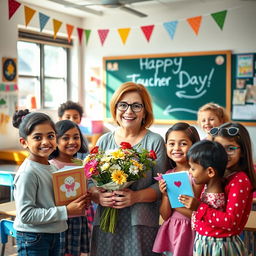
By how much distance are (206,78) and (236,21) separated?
906mm

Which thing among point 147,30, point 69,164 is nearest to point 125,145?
point 69,164

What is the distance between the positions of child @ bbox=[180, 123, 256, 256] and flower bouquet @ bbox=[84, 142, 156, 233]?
0.25 meters

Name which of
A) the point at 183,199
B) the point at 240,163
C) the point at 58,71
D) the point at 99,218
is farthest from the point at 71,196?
the point at 58,71

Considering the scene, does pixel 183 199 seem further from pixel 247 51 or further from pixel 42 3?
pixel 42 3

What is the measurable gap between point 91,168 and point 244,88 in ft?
14.4

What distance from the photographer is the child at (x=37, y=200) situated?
190 centimetres

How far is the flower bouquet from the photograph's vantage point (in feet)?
6.31

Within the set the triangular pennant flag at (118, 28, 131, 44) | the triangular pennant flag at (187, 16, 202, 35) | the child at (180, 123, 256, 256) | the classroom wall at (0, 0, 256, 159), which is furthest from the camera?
the triangular pennant flag at (118, 28, 131, 44)

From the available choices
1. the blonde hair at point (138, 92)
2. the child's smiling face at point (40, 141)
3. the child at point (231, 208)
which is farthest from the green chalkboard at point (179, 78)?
the child's smiling face at point (40, 141)

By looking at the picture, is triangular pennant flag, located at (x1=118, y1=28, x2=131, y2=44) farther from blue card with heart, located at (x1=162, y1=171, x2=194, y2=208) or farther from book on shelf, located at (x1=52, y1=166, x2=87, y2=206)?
blue card with heart, located at (x1=162, y1=171, x2=194, y2=208)

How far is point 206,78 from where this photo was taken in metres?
6.21

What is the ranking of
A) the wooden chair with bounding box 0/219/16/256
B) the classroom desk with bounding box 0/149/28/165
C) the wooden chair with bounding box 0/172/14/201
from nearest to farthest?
1. the wooden chair with bounding box 0/219/16/256
2. the wooden chair with bounding box 0/172/14/201
3. the classroom desk with bounding box 0/149/28/165

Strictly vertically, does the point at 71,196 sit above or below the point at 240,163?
below

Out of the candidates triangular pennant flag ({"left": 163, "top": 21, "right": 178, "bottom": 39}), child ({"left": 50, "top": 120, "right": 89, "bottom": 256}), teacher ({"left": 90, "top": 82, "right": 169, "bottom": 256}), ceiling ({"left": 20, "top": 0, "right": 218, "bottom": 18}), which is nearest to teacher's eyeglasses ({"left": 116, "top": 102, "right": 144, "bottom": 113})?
teacher ({"left": 90, "top": 82, "right": 169, "bottom": 256})
